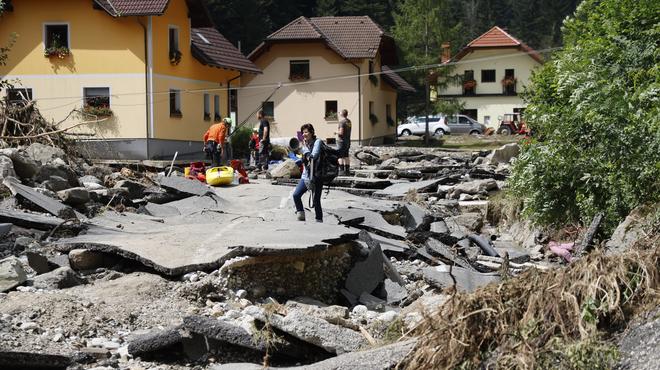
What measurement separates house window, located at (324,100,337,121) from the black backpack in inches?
1282

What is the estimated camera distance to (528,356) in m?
5.28

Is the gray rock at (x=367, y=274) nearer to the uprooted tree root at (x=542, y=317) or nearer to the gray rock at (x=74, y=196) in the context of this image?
the uprooted tree root at (x=542, y=317)

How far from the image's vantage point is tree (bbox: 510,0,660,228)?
13.0m

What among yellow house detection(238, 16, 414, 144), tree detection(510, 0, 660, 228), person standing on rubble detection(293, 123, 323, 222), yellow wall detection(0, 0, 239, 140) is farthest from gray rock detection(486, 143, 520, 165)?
person standing on rubble detection(293, 123, 323, 222)

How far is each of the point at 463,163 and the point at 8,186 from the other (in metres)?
18.9

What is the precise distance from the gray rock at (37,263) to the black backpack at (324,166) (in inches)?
177

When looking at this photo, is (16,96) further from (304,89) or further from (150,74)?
(304,89)

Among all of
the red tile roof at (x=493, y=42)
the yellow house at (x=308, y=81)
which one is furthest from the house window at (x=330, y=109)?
the red tile roof at (x=493, y=42)

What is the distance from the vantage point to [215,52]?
3900 cm

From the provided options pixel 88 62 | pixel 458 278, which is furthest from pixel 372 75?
pixel 458 278

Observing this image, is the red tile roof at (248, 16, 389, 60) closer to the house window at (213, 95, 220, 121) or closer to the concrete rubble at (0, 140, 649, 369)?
the house window at (213, 95, 220, 121)

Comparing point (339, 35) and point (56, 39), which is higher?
point (339, 35)

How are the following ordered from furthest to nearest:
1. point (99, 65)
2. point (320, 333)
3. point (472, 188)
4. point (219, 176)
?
point (99, 65) < point (472, 188) < point (219, 176) < point (320, 333)

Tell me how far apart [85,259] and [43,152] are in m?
9.04
